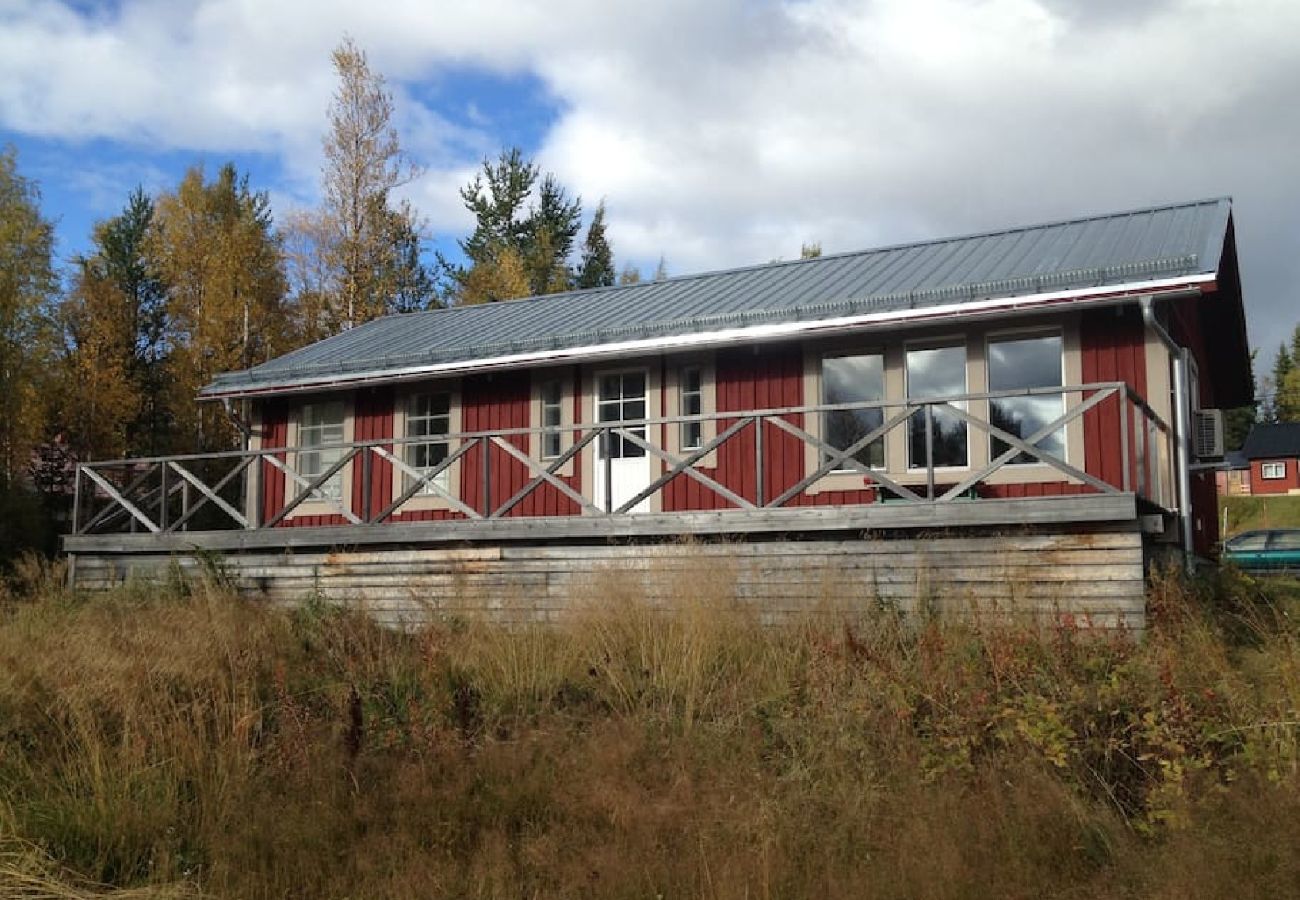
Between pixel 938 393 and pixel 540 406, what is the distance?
5.10m

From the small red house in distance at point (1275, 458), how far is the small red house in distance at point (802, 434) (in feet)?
136

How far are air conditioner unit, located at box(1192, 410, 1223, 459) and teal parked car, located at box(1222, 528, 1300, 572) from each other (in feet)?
37.0

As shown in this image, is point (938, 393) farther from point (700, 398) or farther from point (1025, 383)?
point (700, 398)

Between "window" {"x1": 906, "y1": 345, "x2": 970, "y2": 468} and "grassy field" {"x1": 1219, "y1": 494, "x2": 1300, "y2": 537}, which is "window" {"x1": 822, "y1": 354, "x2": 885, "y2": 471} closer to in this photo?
"window" {"x1": 906, "y1": 345, "x2": 970, "y2": 468}

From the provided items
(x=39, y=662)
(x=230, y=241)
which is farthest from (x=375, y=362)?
(x=230, y=241)

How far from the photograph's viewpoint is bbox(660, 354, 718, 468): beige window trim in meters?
12.5

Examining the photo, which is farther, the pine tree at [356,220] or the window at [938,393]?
the pine tree at [356,220]

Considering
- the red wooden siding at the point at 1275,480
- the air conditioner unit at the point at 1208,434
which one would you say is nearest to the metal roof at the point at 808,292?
the air conditioner unit at the point at 1208,434

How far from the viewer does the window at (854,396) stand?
38.2 ft

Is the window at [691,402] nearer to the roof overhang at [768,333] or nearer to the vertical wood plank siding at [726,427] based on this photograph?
the vertical wood plank siding at [726,427]

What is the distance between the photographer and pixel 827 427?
11922 millimetres

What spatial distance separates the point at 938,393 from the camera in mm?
11352

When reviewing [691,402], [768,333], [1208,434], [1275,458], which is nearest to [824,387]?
[768,333]

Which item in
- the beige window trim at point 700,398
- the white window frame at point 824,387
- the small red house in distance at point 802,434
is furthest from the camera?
the beige window trim at point 700,398
